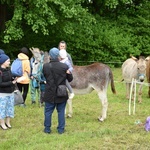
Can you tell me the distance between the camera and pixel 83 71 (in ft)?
26.3

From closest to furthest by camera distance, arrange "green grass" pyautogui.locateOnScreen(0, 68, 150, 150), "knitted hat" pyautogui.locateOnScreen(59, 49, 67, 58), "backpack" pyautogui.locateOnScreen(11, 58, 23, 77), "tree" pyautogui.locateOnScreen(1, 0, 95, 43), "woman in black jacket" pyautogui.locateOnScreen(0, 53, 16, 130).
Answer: "green grass" pyautogui.locateOnScreen(0, 68, 150, 150), "woman in black jacket" pyautogui.locateOnScreen(0, 53, 16, 130), "knitted hat" pyautogui.locateOnScreen(59, 49, 67, 58), "backpack" pyautogui.locateOnScreen(11, 58, 23, 77), "tree" pyautogui.locateOnScreen(1, 0, 95, 43)

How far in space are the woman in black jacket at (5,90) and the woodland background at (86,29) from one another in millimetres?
10024

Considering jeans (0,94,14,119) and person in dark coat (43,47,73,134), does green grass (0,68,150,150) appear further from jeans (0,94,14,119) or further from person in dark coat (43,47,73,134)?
person in dark coat (43,47,73,134)

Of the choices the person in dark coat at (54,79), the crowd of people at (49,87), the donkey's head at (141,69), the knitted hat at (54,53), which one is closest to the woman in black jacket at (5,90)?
the crowd of people at (49,87)

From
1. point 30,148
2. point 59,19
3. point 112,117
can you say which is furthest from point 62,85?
point 59,19

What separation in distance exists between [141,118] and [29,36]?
45.3 feet

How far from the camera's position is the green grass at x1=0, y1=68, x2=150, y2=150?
5.75 metres

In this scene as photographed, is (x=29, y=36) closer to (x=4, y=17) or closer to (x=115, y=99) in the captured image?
(x=4, y=17)

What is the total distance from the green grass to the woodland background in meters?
→ 8.53

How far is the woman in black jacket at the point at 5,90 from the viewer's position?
673 cm

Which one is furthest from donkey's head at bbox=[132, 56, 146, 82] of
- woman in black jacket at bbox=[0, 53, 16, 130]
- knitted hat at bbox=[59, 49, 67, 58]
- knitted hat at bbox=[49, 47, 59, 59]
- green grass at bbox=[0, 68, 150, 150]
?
woman in black jacket at bbox=[0, 53, 16, 130]

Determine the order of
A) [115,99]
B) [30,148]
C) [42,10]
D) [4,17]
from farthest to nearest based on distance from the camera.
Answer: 1. [4,17]
2. [42,10]
3. [115,99]
4. [30,148]

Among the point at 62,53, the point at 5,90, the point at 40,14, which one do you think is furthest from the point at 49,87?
A: the point at 40,14

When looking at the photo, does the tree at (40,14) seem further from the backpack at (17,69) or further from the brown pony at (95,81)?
the brown pony at (95,81)
